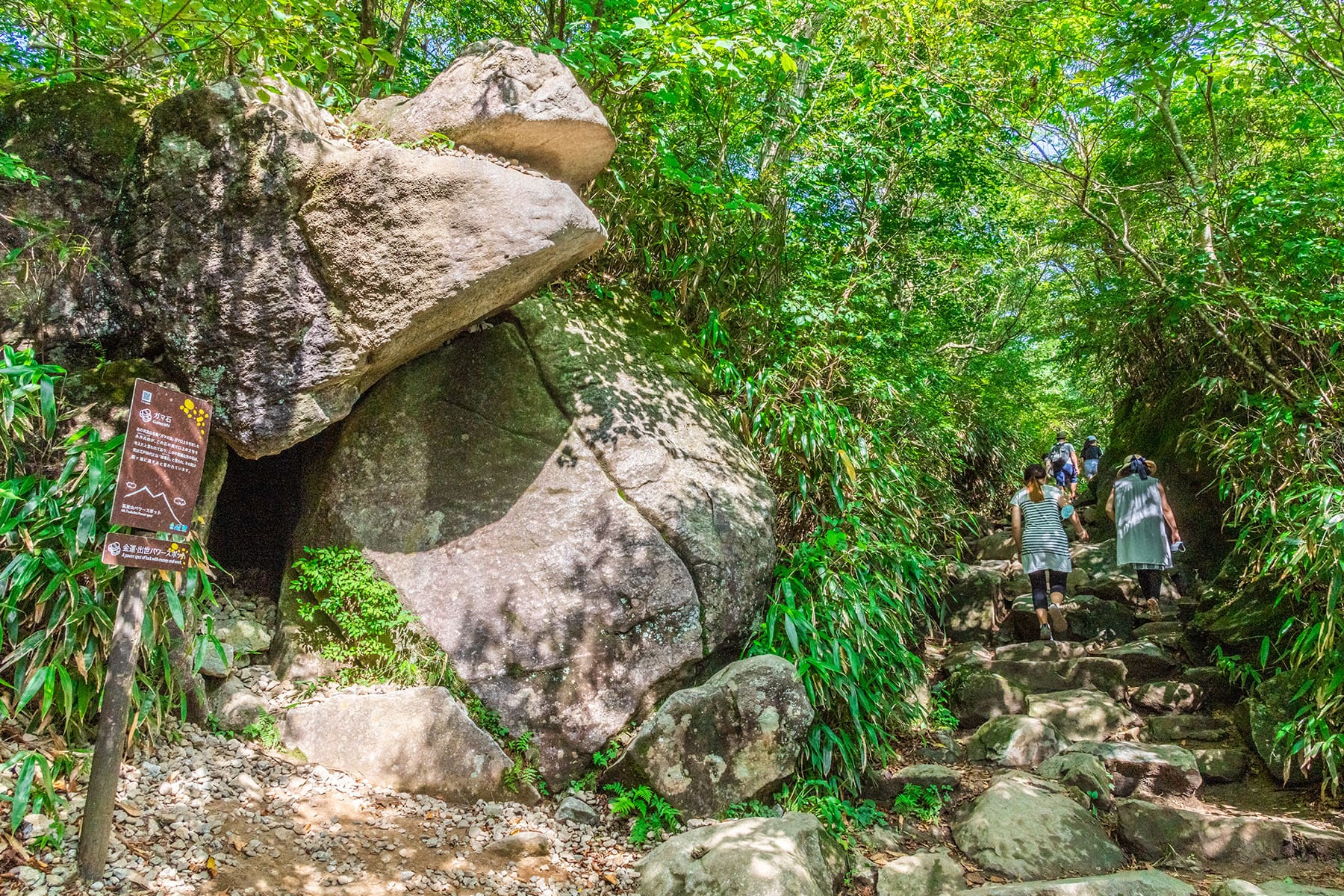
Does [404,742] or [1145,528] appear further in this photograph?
[1145,528]

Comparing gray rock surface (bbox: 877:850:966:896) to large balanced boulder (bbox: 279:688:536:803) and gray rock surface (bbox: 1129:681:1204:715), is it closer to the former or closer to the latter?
large balanced boulder (bbox: 279:688:536:803)

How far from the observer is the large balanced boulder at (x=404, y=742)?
3951 millimetres

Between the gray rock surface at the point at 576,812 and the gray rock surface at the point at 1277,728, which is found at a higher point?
the gray rock surface at the point at 1277,728

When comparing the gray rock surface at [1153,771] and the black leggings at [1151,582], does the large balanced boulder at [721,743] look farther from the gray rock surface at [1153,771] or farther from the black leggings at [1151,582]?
the black leggings at [1151,582]

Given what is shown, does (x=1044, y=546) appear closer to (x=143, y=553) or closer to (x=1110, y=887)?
(x=1110, y=887)

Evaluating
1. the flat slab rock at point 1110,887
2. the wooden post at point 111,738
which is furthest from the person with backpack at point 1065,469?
the wooden post at point 111,738

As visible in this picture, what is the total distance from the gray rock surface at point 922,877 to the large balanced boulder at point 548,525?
1.63m

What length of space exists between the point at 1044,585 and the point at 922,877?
366cm

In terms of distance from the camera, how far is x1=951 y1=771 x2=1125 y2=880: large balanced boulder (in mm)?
4004

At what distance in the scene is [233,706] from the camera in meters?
3.98

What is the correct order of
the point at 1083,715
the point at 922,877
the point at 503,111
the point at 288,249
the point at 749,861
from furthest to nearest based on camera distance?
the point at 1083,715 → the point at 503,111 → the point at 288,249 → the point at 922,877 → the point at 749,861

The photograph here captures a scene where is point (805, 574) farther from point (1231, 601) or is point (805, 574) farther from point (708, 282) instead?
point (1231, 601)

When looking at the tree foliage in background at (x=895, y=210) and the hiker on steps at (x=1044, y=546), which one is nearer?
the tree foliage in background at (x=895, y=210)

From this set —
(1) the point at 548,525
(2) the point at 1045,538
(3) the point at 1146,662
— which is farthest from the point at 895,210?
(1) the point at 548,525
